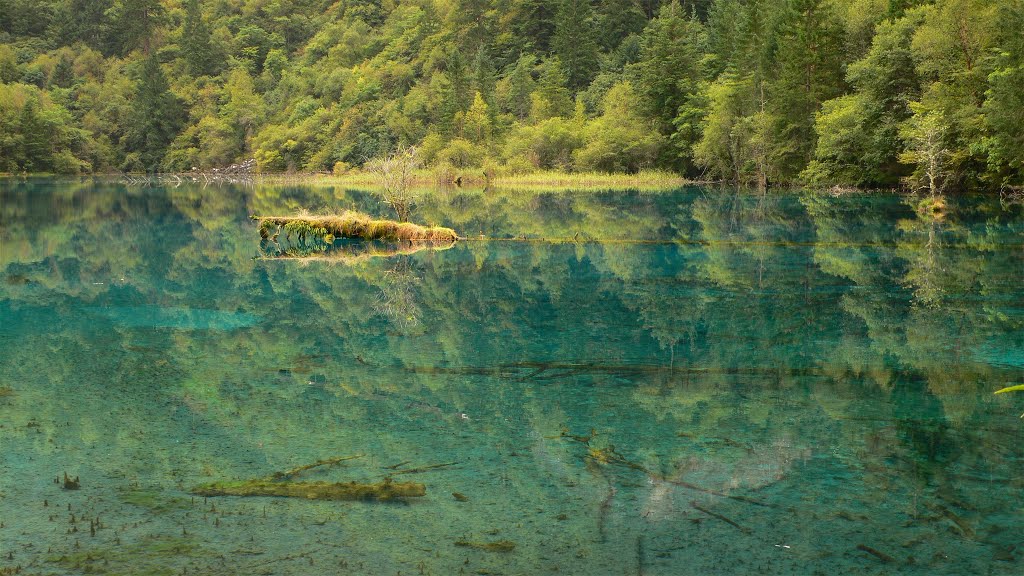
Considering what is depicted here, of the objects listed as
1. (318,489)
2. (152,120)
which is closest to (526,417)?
(318,489)

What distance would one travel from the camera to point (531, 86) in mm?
97688

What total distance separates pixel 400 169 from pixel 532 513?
22935 mm

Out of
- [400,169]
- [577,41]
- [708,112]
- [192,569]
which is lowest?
[192,569]

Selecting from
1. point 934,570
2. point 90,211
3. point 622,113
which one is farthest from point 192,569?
point 622,113

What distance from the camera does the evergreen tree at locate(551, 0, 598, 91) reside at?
104 meters

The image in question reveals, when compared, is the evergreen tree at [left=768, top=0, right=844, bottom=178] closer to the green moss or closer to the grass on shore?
the grass on shore

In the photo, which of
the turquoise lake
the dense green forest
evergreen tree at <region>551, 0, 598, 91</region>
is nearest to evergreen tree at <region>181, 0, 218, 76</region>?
the dense green forest

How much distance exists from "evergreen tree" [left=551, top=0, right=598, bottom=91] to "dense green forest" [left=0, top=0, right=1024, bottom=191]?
26 cm

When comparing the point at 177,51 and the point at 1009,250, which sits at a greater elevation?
the point at 177,51

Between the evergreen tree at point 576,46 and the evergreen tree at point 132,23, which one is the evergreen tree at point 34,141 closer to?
the evergreen tree at point 576,46

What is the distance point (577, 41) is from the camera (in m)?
104

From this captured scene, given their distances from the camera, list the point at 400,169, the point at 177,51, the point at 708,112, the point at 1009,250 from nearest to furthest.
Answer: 1. the point at 1009,250
2. the point at 400,169
3. the point at 708,112
4. the point at 177,51

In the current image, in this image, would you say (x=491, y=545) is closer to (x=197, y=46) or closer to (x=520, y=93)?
(x=520, y=93)

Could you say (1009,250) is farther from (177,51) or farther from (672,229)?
(177,51)
